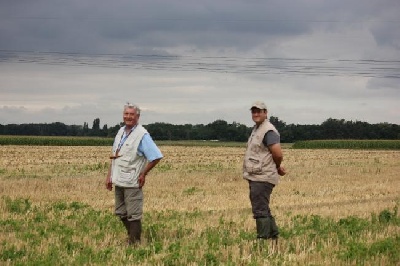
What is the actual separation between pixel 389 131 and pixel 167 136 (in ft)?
125

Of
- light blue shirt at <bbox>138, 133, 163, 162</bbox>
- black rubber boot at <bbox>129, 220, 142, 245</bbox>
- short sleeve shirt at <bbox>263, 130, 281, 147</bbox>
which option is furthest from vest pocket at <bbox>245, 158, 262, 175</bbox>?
black rubber boot at <bbox>129, 220, 142, 245</bbox>

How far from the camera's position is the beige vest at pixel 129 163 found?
8.75 metres

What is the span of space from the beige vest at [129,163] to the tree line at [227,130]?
94.1m

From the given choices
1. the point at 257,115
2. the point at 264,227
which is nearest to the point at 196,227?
the point at 264,227

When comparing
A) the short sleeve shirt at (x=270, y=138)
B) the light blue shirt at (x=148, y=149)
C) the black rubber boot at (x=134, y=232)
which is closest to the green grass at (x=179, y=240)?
the black rubber boot at (x=134, y=232)

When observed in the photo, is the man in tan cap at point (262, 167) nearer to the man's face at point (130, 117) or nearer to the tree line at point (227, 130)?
the man's face at point (130, 117)

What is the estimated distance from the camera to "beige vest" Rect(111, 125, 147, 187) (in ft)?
28.7

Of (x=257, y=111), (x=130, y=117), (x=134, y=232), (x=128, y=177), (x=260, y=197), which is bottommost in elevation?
(x=134, y=232)

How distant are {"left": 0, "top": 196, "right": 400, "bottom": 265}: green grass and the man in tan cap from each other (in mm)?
395

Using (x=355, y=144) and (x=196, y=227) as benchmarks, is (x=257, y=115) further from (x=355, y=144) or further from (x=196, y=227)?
(x=355, y=144)

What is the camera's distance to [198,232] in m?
9.95

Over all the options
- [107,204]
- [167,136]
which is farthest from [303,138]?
[107,204]

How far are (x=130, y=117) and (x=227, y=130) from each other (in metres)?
106

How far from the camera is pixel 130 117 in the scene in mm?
8797
